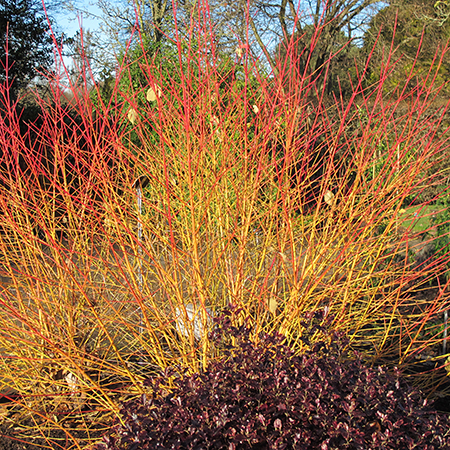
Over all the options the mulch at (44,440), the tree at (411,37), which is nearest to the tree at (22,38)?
the tree at (411,37)

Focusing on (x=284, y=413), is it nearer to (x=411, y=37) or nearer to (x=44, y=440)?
(x=44, y=440)

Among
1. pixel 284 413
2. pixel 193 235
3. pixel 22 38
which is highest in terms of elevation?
pixel 22 38

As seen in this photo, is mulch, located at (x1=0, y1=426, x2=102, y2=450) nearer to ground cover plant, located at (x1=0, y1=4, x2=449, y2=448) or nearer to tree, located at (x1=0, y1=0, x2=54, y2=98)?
ground cover plant, located at (x1=0, y1=4, x2=449, y2=448)

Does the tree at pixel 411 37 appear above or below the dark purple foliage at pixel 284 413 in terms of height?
above

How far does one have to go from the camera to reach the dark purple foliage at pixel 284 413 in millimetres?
1359

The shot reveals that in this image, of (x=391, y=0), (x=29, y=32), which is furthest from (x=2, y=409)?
(x=391, y=0)

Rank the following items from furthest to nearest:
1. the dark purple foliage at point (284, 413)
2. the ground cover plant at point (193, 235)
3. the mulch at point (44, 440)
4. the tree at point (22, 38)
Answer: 1. the tree at point (22, 38)
2. the mulch at point (44, 440)
3. the ground cover plant at point (193, 235)
4. the dark purple foliage at point (284, 413)

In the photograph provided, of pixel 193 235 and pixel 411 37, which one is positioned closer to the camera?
pixel 193 235

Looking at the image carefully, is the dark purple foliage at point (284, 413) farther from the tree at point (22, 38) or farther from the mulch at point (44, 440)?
the tree at point (22, 38)

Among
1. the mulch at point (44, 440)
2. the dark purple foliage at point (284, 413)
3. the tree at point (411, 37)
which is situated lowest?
the mulch at point (44, 440)

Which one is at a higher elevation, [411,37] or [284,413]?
[411,37]

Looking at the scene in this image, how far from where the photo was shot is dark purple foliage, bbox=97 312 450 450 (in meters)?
1.36

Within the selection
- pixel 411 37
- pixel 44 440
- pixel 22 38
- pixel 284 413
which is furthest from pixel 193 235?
pixel 22 38

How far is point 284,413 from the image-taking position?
1.47m
